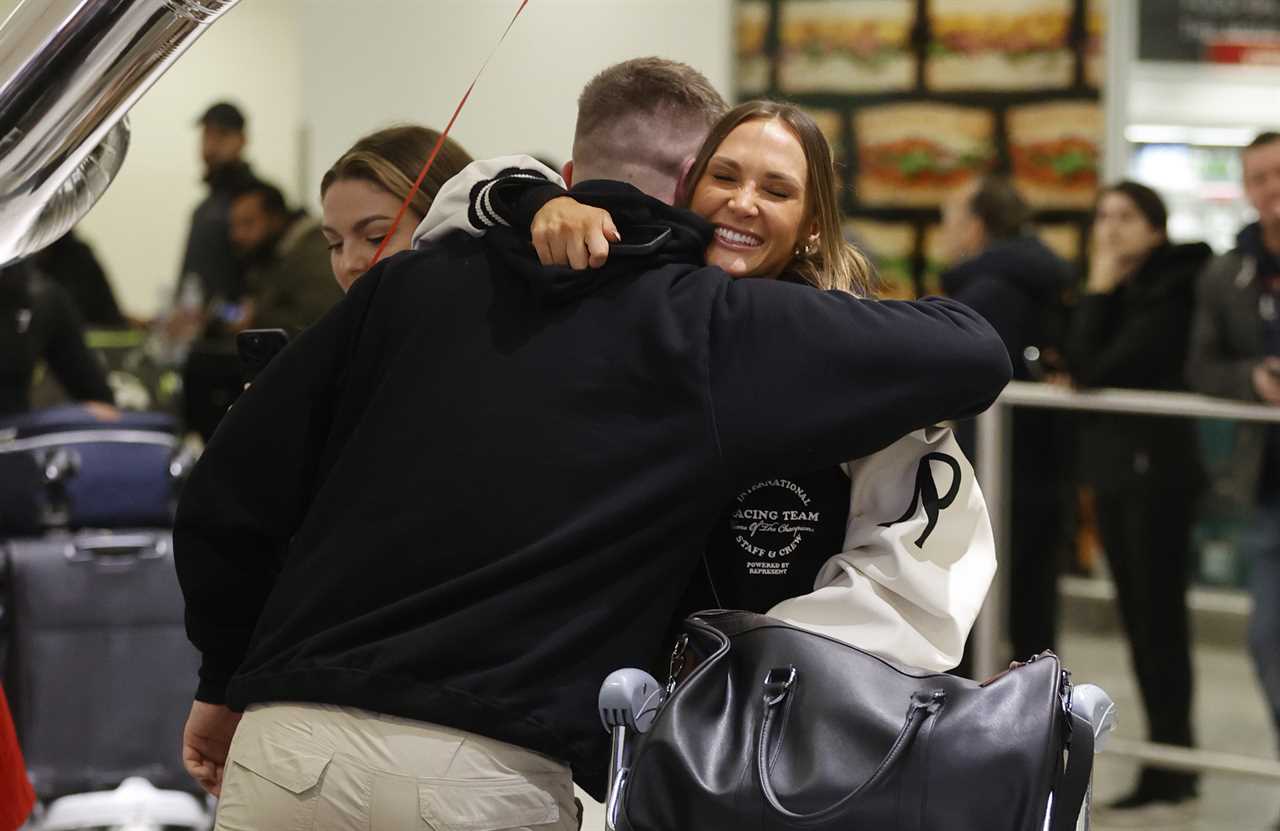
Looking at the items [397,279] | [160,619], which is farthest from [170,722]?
[397,279]

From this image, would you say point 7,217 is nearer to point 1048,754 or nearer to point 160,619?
point 1048,754

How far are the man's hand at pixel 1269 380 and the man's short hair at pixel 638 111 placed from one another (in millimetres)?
2470

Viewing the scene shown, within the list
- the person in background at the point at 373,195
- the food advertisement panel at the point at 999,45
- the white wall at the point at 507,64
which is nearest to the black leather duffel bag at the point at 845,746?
the person in background at the point at 373,195

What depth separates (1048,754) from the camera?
144cm

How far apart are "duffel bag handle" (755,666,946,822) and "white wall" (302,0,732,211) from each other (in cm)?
605

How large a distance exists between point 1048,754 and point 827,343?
17.7 inches

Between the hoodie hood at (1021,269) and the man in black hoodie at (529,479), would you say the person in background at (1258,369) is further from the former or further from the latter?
the man in black hoodie at (529,479)

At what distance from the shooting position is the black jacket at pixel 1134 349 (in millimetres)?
4461

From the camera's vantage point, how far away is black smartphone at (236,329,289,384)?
2100 millimetres

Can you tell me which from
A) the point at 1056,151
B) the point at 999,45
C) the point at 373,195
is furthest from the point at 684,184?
the point at 999,45

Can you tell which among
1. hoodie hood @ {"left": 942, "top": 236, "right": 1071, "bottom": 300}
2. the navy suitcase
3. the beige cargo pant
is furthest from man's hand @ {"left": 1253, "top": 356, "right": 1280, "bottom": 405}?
the beige cargo pant

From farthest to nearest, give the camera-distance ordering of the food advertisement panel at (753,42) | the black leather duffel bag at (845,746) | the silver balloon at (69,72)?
the food advertisement panel at (753,42) → the black leather duffel bag at (845,746) → the silver balloon at (69,72)

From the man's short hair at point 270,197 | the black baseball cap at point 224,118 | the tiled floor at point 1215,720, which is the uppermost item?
the black baseball cap at point 224,118

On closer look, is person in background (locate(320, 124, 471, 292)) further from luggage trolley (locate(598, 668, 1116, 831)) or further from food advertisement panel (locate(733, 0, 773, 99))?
food advertisement panel (locate(733, 0, 773, 99))
